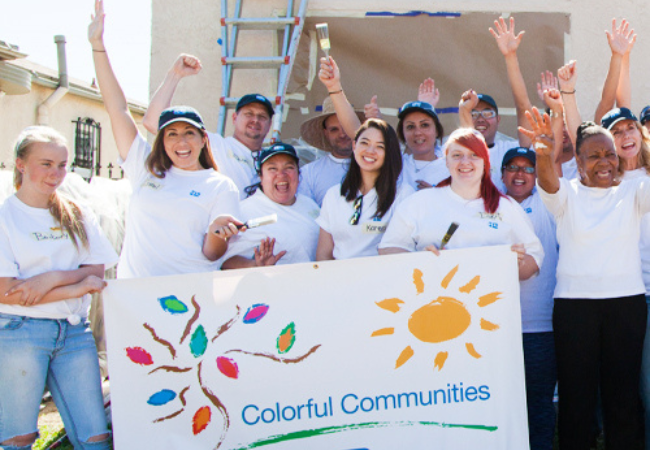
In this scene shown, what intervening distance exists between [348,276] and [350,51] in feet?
10.9

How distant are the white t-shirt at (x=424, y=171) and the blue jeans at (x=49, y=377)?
206 centimetres

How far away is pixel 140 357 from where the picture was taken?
3.16 meters

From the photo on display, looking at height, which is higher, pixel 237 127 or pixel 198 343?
pixel 237 127

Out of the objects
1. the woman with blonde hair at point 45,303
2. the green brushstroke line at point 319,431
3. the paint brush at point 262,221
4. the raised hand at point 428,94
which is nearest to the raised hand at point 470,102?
the raised hand at point 428,94

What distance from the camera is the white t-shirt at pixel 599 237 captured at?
325 centimetres

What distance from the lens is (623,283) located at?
128 inches

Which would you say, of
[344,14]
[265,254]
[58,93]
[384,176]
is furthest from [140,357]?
[58,93]

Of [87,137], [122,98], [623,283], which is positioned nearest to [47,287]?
[122,98]

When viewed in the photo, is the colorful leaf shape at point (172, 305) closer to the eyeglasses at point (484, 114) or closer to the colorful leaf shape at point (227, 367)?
the colorful leaf shape at point (227, 367)

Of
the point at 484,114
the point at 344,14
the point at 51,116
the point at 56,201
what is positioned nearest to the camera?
the point at 56,201

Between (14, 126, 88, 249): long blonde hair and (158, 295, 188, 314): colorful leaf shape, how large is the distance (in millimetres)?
461

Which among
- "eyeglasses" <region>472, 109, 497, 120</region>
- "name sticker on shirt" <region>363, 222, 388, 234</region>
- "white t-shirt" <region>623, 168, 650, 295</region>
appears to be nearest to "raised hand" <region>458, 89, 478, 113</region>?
"eyeglasses" <region>472, 109, 497, 120</region>

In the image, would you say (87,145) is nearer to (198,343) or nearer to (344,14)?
(344,14)

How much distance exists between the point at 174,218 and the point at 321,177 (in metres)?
1.31
